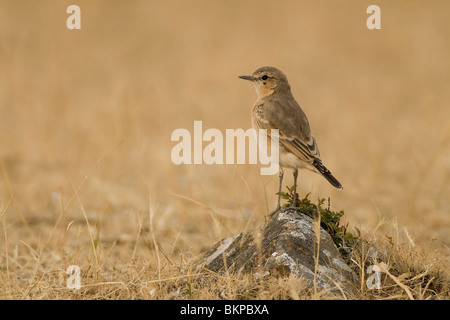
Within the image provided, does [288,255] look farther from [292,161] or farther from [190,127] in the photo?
[190,127]

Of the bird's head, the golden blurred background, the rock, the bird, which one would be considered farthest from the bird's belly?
the bird's head

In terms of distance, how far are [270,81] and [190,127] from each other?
630cm

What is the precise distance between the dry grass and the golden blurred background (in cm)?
5

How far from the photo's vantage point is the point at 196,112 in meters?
13.9

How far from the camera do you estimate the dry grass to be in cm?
562

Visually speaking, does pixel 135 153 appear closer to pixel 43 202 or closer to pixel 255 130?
pixel 43 202

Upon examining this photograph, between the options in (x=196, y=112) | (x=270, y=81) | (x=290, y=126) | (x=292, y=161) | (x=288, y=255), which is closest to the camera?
(x=288, y=255)

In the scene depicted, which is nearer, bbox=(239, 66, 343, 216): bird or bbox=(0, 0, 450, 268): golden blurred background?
bbox=(239, 66, 343, 216): bird

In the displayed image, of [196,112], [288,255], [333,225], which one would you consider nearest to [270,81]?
[333,225]

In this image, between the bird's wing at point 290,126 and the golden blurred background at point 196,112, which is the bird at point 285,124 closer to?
the bird's wing at point 290,126

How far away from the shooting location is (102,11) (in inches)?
845

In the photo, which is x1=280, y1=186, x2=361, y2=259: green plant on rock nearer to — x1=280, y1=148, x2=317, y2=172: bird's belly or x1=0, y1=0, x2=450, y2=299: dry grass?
x1=0, y1=0, x2=450, y2=299: dry grass
